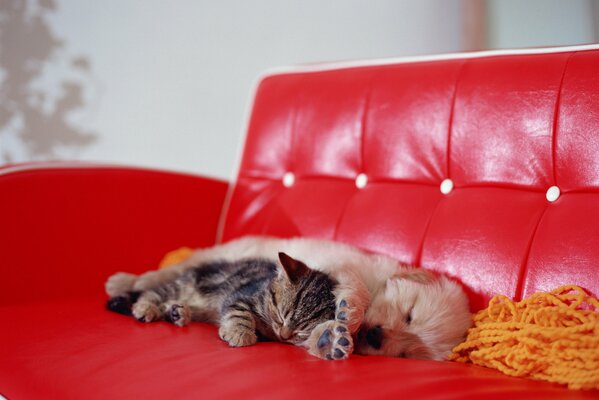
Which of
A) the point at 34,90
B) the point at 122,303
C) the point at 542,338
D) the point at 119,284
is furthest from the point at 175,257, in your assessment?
the point at 34,90

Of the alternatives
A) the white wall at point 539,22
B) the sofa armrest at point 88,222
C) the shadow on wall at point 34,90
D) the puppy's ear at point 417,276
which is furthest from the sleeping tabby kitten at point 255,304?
the shadow on wall at point 34,90

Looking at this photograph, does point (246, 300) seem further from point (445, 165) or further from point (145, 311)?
point (445, 165)

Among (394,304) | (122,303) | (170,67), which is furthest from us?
(170,67)

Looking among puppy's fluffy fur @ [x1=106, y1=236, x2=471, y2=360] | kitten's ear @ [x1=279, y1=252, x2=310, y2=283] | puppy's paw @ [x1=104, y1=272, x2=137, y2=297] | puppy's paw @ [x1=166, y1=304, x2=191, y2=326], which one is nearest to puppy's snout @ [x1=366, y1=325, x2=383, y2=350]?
puppy's fluffy fur @ [x1=106, y1=236, x2=471, y2=360]

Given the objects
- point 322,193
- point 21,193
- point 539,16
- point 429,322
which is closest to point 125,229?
point 21,193

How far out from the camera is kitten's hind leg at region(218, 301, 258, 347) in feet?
5.62

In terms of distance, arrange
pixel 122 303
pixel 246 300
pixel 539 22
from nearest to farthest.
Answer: pixel 246 300 < pixel 122 303 < pixel 539 22

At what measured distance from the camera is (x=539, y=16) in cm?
284

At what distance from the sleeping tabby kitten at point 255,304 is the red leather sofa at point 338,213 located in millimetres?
52

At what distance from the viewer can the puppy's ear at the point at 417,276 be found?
6.05ft

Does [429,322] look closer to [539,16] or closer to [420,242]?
[420,242]

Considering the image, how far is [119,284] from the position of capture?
88.0 inches

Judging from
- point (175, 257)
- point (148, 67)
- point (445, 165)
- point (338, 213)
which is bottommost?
point (175, 257)

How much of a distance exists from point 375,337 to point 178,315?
0.59 meters
